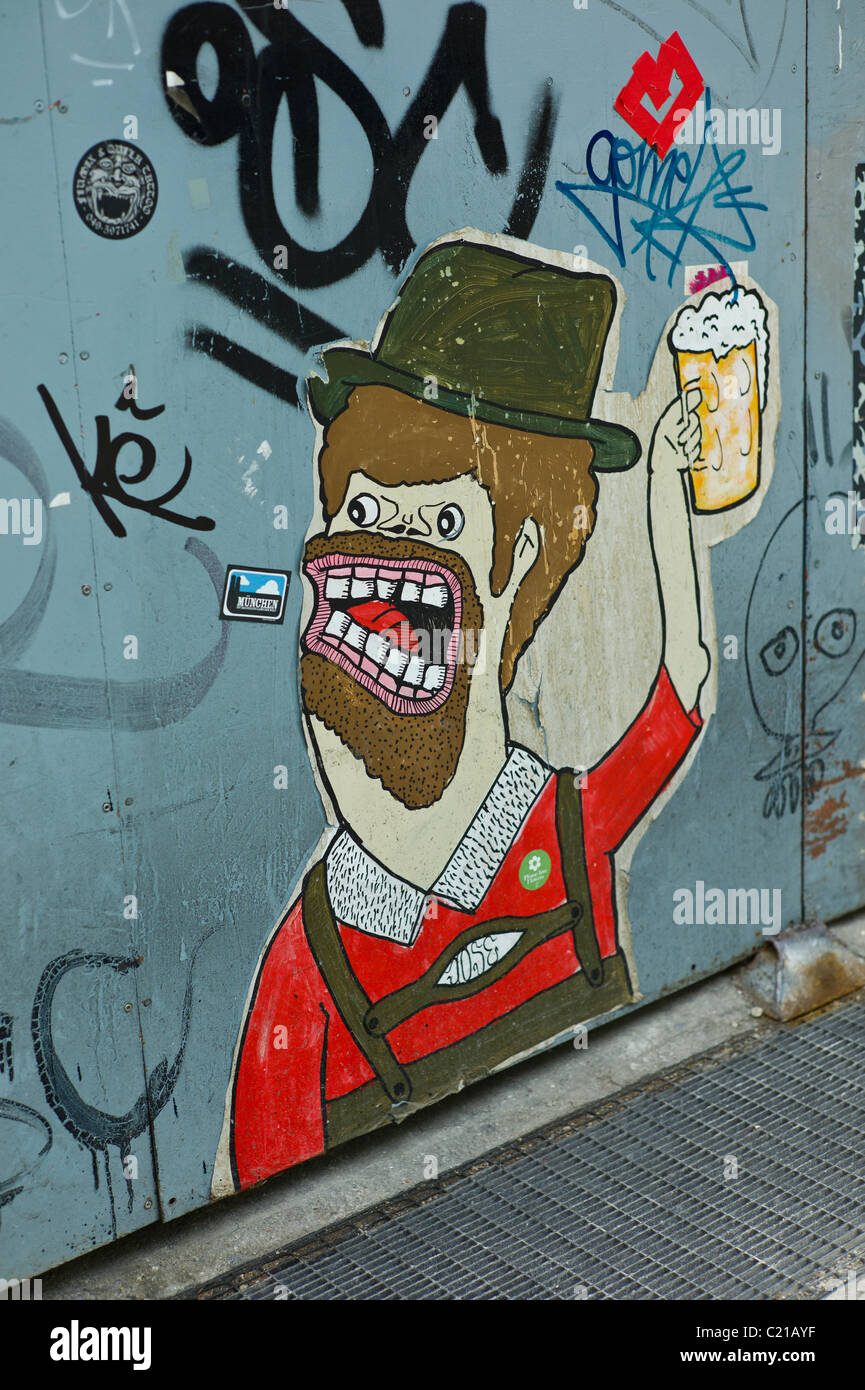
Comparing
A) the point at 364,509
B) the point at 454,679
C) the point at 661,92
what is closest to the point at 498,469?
the point at 364,509

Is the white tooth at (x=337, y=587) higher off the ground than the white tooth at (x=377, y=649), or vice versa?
the white tooth at (x=337, y=587)

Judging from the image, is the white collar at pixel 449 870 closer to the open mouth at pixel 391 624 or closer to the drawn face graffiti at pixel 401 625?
the drawn face graffiti at pixel 401 625

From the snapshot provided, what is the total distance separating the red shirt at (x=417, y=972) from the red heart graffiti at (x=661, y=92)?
1485 millimetres

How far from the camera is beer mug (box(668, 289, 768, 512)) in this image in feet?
12.2

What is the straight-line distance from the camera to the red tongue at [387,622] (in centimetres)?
316

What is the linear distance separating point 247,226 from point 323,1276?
2332mm

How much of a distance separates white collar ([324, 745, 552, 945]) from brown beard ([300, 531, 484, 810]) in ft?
0.58

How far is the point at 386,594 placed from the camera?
3.18 meters

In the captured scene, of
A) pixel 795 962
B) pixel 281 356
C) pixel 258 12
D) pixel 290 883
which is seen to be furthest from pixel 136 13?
pixel 795 962

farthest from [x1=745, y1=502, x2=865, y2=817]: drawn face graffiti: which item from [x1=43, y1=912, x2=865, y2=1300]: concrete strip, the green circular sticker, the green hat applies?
the green circular sticker

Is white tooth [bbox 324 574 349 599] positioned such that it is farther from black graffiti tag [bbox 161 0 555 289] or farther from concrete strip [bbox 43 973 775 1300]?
concrete strip [bbox 43 973 775 1300]

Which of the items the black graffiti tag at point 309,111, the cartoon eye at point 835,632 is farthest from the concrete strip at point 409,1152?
→ the black graffiti tag at point 309,111

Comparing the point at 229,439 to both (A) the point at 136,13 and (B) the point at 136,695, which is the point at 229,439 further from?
(A) the point at 136,13

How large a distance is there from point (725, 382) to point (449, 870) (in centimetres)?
164
